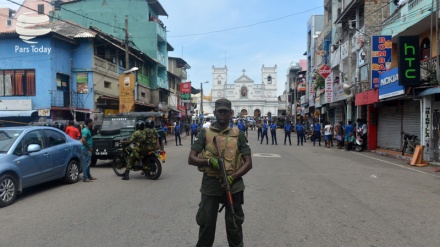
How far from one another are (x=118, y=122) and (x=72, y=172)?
631cm

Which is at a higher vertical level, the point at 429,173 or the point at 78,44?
the point at 78,44

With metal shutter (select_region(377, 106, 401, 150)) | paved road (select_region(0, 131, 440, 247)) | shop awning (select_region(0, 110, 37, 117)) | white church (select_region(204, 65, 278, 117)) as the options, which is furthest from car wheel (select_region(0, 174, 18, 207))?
white church (select_region(204, 65, 278, 117))

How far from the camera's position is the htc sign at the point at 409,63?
14797 mm

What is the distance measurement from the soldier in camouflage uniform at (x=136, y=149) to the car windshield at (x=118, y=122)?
576 cm

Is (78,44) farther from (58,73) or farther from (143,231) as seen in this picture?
(143,231)

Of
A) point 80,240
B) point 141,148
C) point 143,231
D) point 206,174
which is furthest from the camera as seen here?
point 141,148

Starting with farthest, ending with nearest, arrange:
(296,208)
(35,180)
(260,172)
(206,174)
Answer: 1. (260,172)
2. (35,180)
3. (296,208)
4. (206,174)

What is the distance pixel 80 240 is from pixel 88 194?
3454 mm

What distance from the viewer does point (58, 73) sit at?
25.2 meters

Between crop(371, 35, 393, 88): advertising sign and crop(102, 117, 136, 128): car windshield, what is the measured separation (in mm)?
11942

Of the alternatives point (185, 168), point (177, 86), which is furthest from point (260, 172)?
point (177, 86)

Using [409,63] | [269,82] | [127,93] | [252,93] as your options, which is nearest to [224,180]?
[409,63]

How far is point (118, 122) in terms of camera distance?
53.2ft

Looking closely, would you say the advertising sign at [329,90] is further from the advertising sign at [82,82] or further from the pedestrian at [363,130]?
the advertising sign at [82,82]
